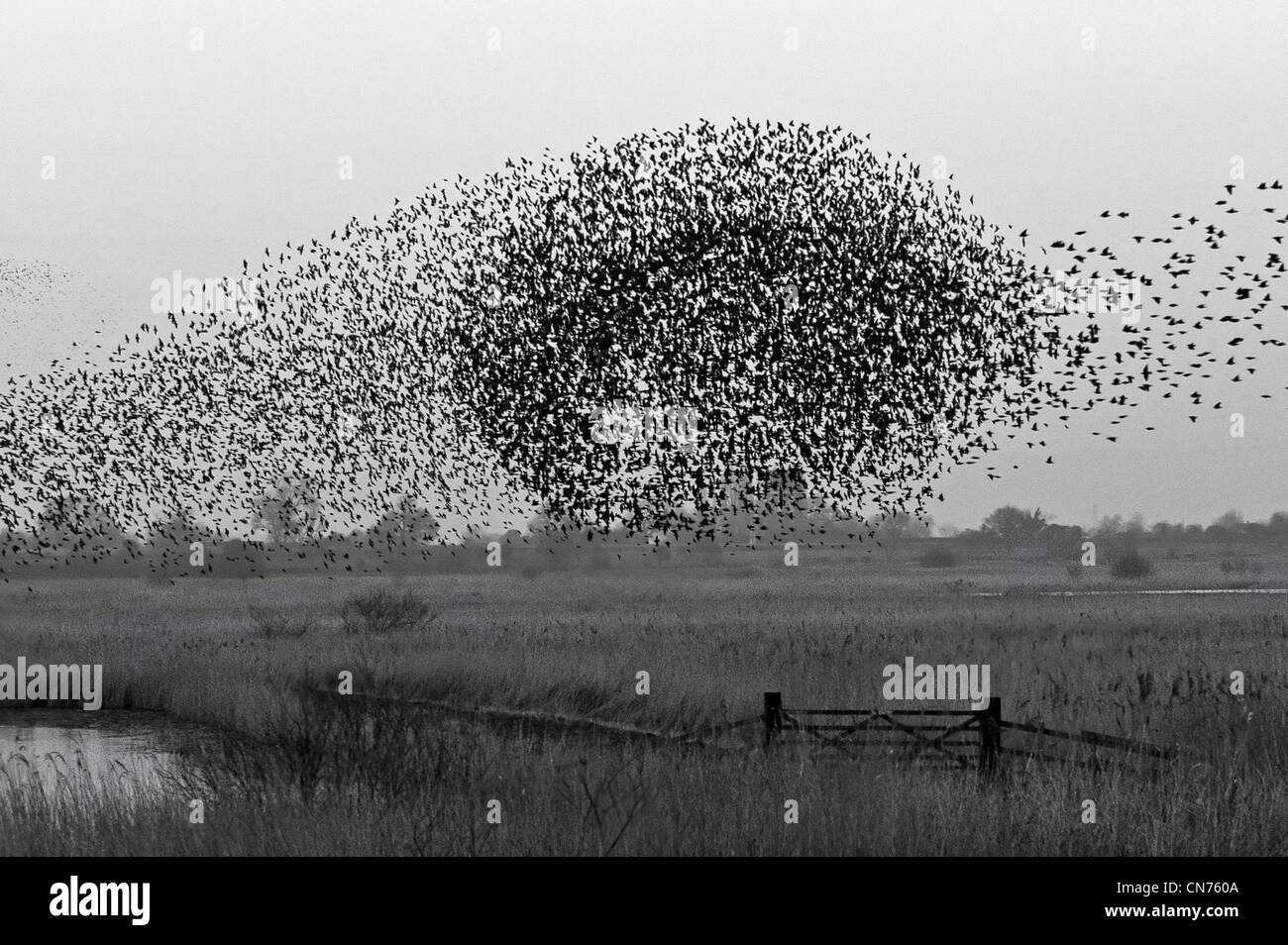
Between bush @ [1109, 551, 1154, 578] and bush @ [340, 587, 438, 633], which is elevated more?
bush @ [340, 587, 438, 633]

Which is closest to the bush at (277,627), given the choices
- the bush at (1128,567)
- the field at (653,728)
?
the field at (653,728)

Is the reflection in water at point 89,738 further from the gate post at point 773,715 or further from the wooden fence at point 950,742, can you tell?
the wooden fence at point 950,742

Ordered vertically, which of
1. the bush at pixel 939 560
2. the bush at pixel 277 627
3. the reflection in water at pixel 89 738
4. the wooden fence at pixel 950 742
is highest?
the wooden fence at pixel 950 742

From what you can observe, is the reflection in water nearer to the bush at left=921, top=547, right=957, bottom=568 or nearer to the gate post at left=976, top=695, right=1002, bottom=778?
the gate post at left=976, top=695, right=1002, bottom=778

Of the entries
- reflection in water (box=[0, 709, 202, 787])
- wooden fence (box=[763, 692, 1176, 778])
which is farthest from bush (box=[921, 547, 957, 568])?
wooden fence (box=[763, 692, 1176, 778])

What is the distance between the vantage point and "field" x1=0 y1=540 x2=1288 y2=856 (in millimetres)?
9500

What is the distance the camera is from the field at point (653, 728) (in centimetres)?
950

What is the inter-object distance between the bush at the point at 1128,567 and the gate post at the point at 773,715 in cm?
6621

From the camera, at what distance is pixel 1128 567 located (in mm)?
76312

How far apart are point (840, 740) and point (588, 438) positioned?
431 inches

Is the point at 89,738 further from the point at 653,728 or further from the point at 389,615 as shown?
the point at 389,615

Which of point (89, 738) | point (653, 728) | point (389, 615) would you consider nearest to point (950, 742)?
point (653, 728)

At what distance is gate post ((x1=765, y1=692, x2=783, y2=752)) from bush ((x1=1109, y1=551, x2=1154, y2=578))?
66209mm
